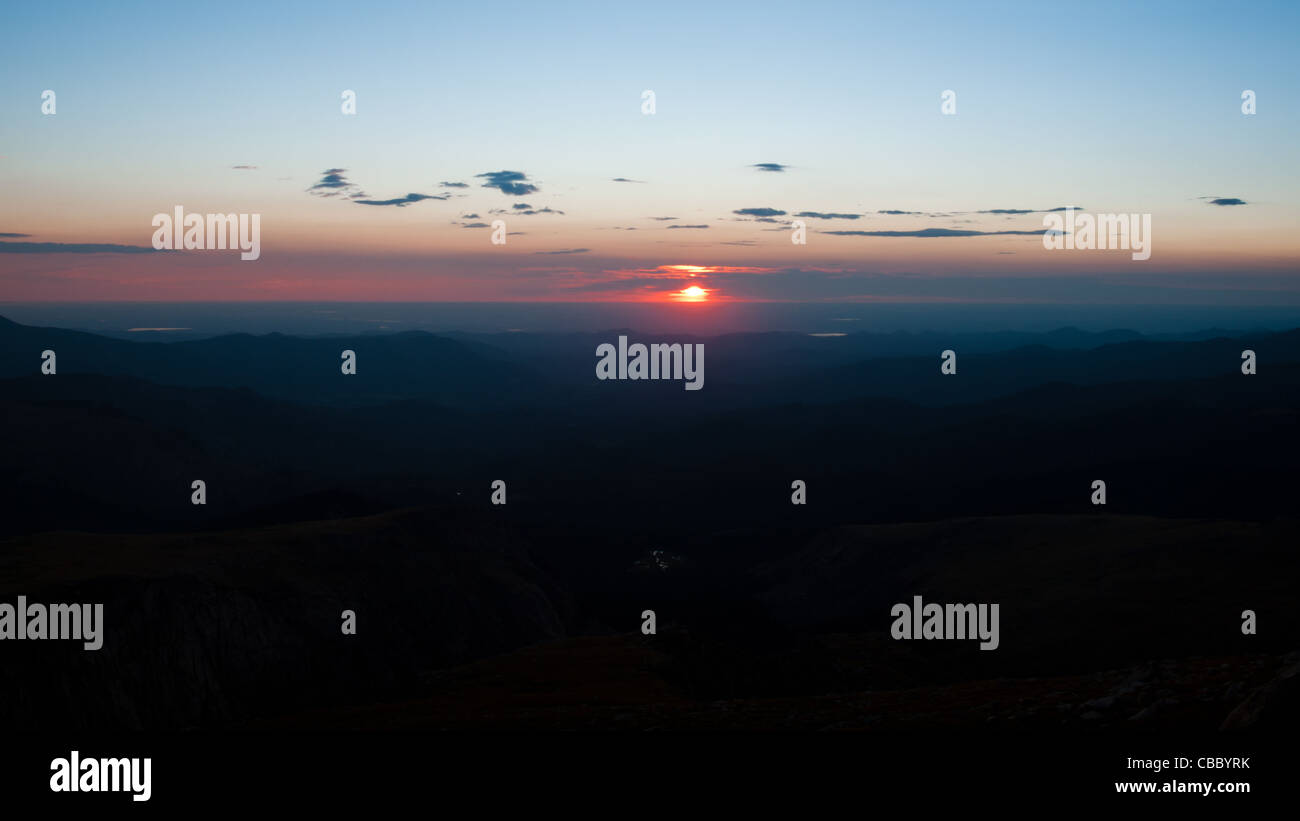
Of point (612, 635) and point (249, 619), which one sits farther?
point (612, 635)

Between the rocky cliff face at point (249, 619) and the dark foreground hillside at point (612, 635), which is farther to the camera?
the rocky cliff face at point (249, 619)

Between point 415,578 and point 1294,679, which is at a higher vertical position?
point 1294,679

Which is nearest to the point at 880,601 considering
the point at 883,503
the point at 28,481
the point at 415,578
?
the point at 415,578

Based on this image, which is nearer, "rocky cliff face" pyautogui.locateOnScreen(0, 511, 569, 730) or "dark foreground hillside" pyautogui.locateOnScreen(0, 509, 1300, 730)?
"dark foreground hillside" pyautogui.locateOnScreen(0, 509, 1300, 730)

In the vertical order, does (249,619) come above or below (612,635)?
above
